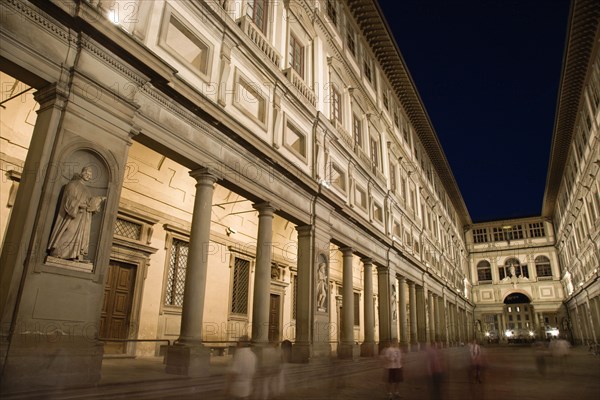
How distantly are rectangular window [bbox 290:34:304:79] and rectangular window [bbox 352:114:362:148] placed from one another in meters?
5.05

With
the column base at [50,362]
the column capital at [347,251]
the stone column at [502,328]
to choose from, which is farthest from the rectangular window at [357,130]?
the stone column at [502,328]

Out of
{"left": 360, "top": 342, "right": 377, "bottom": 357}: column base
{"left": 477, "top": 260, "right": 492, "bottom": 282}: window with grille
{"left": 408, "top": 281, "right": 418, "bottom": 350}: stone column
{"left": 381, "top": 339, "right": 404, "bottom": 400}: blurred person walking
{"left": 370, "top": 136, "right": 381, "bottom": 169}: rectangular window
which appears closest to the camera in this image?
{"left": 381, "top": 339, "right": 404, "bottom": 400}: blurred person walking

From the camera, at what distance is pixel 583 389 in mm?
9859

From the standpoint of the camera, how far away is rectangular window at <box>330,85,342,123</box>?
18.5m

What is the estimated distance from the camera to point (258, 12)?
14.4 m

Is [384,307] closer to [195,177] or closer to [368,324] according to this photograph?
[368,324]

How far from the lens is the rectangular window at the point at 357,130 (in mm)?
20834

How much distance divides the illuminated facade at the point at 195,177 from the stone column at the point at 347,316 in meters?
0.09

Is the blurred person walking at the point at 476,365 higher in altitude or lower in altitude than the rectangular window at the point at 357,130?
lower

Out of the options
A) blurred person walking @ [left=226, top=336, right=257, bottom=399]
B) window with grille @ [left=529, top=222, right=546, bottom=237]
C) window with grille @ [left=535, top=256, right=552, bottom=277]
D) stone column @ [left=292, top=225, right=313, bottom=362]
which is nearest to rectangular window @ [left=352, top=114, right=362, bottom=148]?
stone column @ [left=292, top=225, right=313, bottom=362]

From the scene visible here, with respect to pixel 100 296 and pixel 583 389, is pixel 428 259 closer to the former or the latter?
pixel 583 389

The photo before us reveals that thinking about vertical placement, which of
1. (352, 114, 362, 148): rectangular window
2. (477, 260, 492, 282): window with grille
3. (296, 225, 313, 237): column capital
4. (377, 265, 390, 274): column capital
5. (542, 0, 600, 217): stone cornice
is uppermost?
(542, 0, 600, 217): stone cornice

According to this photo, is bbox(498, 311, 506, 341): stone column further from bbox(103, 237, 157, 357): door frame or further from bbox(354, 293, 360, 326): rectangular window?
bbox(103, 237, 157, 357): door frame

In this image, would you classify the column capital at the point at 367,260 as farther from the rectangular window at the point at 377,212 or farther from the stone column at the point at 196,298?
the stone column at the point at 196,298
